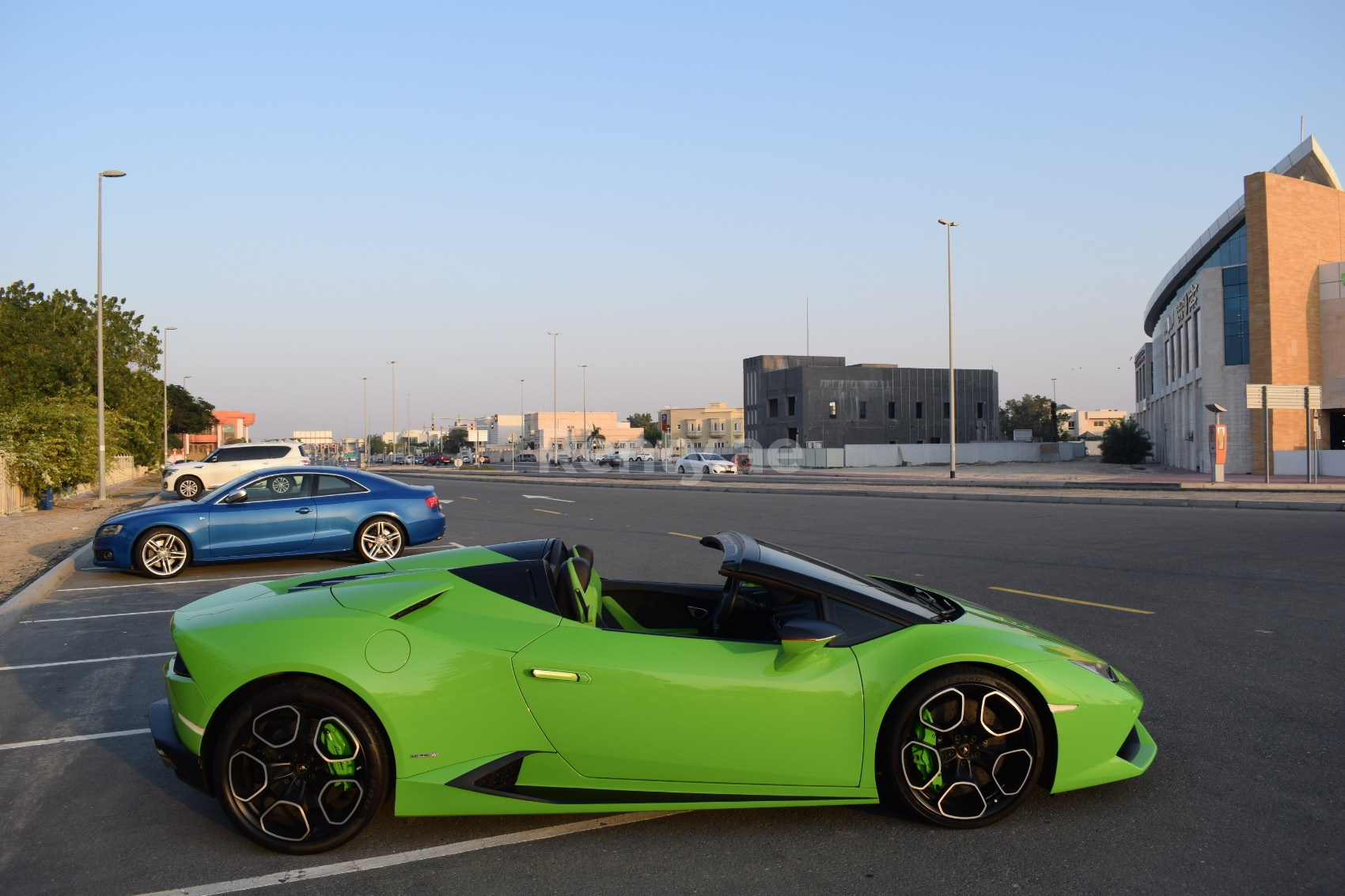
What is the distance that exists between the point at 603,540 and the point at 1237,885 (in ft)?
40.9

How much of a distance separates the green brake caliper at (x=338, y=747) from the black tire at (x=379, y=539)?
928 cm

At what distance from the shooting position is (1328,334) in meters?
39.4

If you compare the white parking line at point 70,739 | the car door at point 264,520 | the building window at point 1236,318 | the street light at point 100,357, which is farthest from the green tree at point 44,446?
the building window at point 1236,318

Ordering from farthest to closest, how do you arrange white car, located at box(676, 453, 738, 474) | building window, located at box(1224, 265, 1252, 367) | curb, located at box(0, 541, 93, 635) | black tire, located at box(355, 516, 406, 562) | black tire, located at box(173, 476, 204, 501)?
white car, located at box(676, 453, 738, 474) < building window, located at box(1224, 265, 1252, 367) < black tire, located at box(173, 476, 204, 501) < black tire, located at box(355, 516, 406, 562) < curb, located at box(0, 541, 93, 635)

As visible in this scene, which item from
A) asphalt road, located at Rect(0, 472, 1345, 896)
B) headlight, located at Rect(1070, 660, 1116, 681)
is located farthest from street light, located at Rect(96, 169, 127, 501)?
headlight, located at Rect(1070, 660, 1116, 681)

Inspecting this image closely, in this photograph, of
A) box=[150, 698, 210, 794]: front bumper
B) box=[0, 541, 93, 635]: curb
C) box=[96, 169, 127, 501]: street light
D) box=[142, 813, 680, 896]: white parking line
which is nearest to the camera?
box=[142, 813, 680, 896]: white parking line

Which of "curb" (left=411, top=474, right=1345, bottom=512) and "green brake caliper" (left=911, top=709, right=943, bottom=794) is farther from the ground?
"curb" (left=411, top=474, right=1345, bottom=512)

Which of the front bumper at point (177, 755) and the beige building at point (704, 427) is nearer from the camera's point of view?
the front bumper at point (177, 755)

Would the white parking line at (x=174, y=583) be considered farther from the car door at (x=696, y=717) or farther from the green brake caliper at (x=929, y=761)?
the green brake caliper at (x=929, y=761)

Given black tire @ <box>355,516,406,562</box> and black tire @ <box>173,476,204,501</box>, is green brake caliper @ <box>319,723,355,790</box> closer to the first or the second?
black tire @ <box>355,516,406,562</box>

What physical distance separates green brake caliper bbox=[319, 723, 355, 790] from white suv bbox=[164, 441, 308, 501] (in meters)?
26.6

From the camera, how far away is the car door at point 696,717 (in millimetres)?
3867

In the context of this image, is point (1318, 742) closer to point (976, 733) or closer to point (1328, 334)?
point (976, 733)

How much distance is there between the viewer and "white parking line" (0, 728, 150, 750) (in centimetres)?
549
